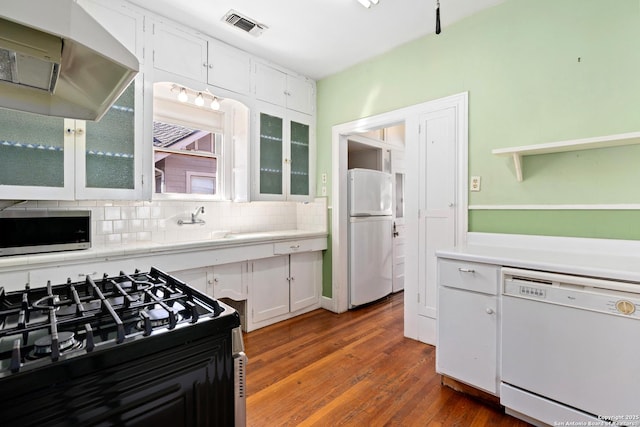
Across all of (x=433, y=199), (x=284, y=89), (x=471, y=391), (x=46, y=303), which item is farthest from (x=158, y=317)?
(x=284, y=89)

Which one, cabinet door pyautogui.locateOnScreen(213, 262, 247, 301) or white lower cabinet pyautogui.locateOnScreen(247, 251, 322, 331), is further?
white lower cabinet pyautogui.locateOnScreen(247, 251, 322, 331)

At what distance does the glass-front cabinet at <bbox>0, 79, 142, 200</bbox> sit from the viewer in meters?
1.92

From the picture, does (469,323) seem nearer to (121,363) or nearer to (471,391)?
(471,391)

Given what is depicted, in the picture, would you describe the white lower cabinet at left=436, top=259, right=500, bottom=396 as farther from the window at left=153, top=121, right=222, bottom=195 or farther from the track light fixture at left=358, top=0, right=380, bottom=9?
the window at left=153, top=121, right=222, bottom=195

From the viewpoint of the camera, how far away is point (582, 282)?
151cm

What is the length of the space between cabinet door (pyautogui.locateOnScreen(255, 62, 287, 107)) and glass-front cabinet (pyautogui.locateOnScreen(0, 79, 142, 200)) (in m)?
1.14

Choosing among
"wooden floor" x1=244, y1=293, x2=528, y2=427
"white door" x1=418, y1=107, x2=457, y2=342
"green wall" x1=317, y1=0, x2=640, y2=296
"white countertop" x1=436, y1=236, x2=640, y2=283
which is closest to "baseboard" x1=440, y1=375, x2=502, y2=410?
"wooden floor" x1=244, y1=293, x2=528, y2=427

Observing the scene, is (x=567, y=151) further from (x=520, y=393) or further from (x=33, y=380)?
(x=33, y=380)

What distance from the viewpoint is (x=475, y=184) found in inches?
95.7

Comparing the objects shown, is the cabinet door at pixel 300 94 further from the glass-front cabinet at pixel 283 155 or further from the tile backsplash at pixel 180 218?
the tile backsplash at pixel 180 218

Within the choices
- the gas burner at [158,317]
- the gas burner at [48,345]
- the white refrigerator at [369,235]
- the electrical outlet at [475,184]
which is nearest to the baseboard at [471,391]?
the electrical outlet at [475,184]

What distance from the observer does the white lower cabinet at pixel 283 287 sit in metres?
3.01

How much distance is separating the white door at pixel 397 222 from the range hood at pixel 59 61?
359 cm

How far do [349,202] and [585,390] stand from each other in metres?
2.50
